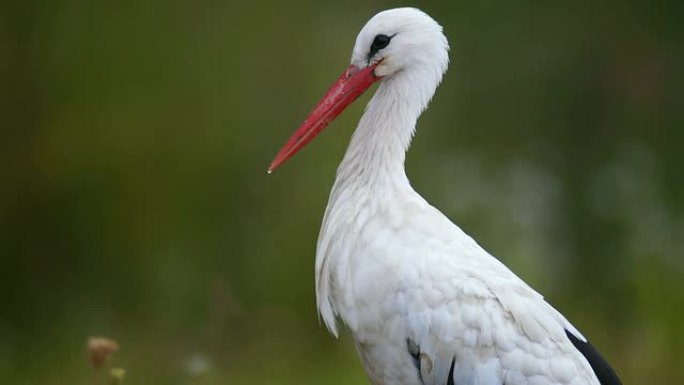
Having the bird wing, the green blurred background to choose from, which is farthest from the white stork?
the green blurred background

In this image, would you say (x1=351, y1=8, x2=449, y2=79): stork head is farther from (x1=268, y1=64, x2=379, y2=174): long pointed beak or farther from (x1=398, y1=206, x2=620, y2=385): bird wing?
(x1=398, y1=206, x2=620, y2=385): bird wing

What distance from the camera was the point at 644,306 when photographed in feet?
24.2

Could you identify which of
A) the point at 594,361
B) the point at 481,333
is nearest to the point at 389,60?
the point at 481,333

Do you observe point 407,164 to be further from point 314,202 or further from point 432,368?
point 432,368

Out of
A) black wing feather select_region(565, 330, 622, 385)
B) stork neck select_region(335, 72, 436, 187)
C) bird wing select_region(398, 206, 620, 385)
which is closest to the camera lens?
bird wing select_region(398, 206, 620, 385)

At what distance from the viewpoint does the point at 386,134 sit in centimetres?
459

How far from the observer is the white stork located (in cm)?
430

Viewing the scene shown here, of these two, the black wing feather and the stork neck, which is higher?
the stork neck

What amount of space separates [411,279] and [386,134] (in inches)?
18.2

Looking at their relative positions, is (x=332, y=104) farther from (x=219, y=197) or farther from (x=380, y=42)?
(x=219, y=197)

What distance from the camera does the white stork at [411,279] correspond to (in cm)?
430

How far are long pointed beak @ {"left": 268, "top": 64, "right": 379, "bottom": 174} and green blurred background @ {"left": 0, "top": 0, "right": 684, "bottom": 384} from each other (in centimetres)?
222

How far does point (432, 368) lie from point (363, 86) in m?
0.78

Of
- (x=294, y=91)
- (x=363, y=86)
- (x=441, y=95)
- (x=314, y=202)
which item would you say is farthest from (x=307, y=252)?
(x=363, y=86)
